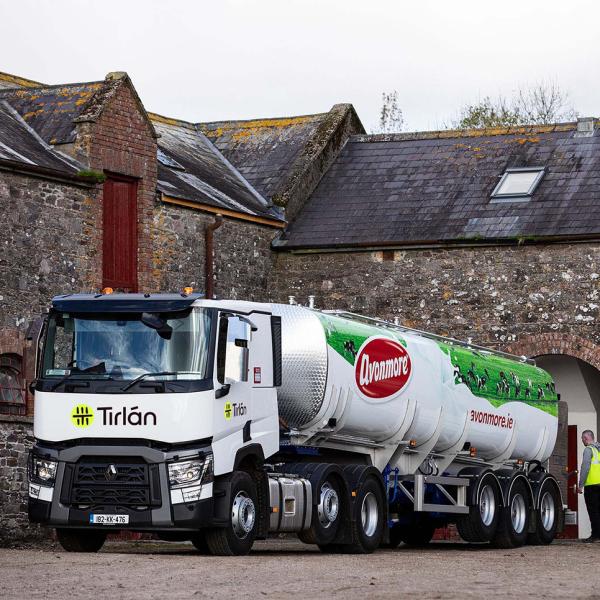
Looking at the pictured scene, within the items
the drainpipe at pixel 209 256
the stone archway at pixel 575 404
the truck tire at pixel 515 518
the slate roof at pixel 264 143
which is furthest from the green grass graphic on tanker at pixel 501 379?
the slate roof at pixel 264 143

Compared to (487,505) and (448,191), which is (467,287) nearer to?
(448,191)

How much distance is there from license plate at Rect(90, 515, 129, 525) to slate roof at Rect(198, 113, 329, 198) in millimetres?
16559

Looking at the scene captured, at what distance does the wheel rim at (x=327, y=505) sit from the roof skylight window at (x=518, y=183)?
44.7ft

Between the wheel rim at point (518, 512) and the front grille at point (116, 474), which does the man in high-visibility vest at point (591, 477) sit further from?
the front grille at point (116, 474)

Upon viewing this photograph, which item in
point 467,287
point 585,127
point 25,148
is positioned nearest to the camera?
point 25,148

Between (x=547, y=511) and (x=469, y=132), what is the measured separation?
11.7 m

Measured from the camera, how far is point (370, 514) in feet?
62.2

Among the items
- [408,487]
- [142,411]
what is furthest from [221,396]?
[408,487]

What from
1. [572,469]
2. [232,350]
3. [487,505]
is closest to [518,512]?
[487,505]

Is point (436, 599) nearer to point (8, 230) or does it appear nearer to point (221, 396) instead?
point (221, 396)

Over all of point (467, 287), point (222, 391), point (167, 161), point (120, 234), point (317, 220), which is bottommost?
point (222, 391)

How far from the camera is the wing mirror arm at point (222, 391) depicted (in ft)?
53.2

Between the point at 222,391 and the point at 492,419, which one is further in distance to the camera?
the point at 492,419

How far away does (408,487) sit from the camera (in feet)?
66.8
